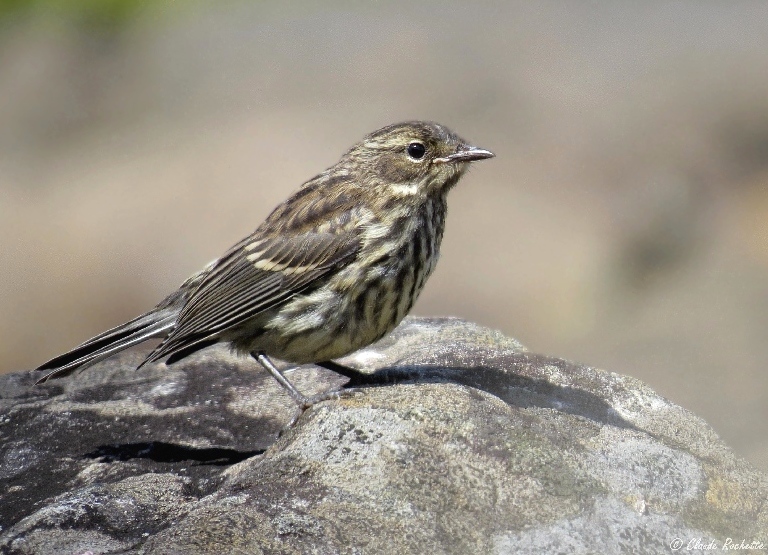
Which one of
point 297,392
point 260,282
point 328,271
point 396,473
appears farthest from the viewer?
point 260,282

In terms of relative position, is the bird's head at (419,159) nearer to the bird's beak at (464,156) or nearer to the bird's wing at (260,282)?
the bird's beak at (464,156)

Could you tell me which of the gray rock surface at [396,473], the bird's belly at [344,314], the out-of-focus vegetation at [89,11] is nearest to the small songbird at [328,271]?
the bird's belly at [344,314]

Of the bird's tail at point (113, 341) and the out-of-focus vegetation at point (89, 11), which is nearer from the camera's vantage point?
the bird's tail at point (113, 341)

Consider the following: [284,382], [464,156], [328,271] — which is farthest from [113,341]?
[464,156]

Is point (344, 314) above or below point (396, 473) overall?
above

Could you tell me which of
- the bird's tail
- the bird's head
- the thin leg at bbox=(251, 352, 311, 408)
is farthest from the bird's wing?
the bird's head

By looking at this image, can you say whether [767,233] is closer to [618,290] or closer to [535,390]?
[618,290]

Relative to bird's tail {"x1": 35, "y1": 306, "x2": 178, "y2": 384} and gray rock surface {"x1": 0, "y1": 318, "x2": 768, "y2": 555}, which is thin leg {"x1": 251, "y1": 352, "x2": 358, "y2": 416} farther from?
bird's tail {"x1": 35, "y1": 306, "x2": 178, "y2": 384}

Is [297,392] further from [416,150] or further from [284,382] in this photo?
[416,150]
